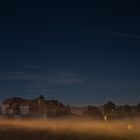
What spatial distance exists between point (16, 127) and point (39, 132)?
526 centimetres

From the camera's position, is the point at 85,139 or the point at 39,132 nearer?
the point at 85,139

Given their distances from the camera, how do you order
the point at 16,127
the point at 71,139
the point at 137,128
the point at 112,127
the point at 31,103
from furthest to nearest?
1. the point at 31,103
2. the point at 16,127
3. the point at 112,127
4. the point at 71,139
5. the point at 137,128

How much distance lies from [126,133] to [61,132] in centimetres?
921

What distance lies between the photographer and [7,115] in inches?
2459

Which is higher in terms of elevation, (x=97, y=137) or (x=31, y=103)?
(x=31, y=103)

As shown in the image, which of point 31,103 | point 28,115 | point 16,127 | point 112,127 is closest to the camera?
point 112,127

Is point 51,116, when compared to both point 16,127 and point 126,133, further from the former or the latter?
point 126,133

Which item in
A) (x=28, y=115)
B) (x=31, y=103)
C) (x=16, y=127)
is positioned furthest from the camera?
(x=31, y=103)

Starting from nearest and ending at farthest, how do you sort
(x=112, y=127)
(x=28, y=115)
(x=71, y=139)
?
(x=71, y=139)
(x=112, y=127)
(x=28, y=115)

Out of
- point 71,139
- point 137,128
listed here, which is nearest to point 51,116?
point 71,139

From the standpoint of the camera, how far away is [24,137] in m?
42.6

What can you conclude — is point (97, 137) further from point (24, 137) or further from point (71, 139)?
point (24, 137)

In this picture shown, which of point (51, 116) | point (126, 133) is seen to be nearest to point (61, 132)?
point (126, 133)

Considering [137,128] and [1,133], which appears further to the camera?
[1,133]
